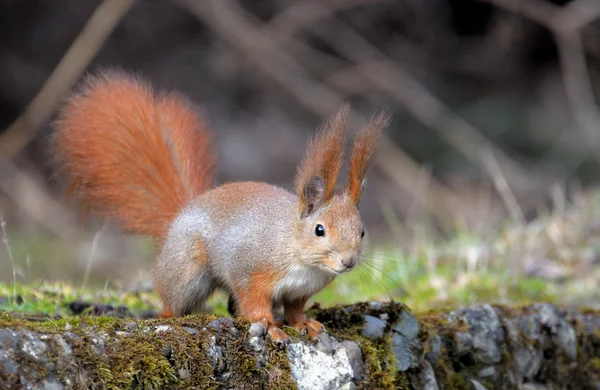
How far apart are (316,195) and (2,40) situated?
7394 millimetres

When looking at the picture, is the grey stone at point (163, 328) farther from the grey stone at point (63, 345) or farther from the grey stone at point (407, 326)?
the grey stone at point (407, 326)

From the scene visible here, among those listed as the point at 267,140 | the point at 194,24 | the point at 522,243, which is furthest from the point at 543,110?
the point at 522,243

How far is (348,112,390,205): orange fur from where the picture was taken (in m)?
2.60

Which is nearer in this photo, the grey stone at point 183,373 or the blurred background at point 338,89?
the grey stone at point 183,373

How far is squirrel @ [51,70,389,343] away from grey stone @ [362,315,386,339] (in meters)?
0.20

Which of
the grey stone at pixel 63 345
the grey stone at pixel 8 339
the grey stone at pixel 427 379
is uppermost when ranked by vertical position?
the grey stone at pixel 427 379

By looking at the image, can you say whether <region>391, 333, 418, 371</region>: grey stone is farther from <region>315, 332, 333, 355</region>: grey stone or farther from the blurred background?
the blurred background

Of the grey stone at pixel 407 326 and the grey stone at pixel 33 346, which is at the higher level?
the grey stone at pixel 407 326

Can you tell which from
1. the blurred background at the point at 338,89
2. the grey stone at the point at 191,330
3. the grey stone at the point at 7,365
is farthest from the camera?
the blurred background at the point at 338,89

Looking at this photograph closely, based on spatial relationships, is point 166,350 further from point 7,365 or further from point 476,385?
point 476,385

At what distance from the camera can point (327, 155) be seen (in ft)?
8.57

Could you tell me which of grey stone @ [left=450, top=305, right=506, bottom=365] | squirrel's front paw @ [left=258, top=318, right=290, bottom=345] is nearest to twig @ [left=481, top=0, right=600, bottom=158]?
grey stone @ [left=450, top=305, right=506, bottom=365]

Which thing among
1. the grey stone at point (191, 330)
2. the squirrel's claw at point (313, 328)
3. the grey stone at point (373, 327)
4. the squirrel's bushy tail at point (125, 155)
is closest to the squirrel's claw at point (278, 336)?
the squirrel's claw at point (313, 328)

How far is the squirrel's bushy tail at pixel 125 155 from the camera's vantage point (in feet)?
10.6
